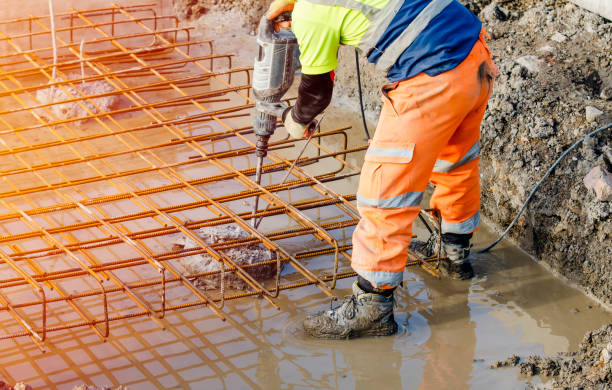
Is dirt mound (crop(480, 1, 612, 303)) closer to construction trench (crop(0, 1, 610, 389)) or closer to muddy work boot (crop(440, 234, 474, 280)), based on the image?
construction trench (crop(0, 1, 610, 389))

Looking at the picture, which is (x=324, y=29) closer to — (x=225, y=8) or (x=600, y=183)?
(x=600, y=183)

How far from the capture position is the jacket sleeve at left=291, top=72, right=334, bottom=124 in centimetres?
377

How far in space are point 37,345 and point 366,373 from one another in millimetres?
1870

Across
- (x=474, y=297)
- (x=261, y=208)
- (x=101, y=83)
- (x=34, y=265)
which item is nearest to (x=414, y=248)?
(x=474, y=297)

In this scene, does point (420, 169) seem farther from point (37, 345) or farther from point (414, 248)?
point (37, 345)

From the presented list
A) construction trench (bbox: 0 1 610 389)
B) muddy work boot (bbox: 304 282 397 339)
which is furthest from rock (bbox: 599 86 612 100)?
muddy work boot (bbox: 304 282 397 339)

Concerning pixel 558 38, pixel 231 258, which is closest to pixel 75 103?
pixel 231 258

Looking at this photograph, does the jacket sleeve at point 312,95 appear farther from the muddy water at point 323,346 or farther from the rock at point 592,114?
the rock at point 592,114

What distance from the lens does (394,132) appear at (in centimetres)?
375

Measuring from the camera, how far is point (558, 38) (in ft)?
19.0

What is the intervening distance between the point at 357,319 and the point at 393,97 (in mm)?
1293

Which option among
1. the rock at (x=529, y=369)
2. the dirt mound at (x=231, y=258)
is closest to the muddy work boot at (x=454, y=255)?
the rock at (x=529, y=369)

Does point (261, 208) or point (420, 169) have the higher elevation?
point (420, 169)

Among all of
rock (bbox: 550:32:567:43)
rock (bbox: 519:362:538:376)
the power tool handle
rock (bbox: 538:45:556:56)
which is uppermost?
the power tool handle
